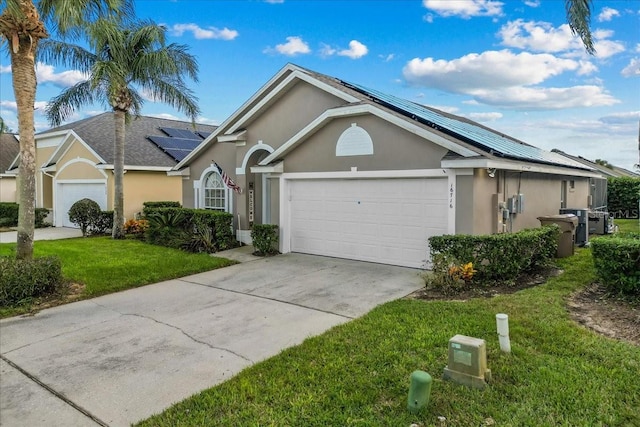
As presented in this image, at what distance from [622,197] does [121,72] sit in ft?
83.9

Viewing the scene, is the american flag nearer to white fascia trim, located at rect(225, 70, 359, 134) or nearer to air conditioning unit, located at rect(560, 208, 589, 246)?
white fascia trim, located at rect(225, 70, 359, 134)

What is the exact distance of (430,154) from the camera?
9.54m

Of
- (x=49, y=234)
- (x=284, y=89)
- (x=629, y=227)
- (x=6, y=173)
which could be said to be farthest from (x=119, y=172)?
(x=629, y=227)

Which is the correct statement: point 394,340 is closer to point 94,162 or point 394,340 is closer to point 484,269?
point 484,269

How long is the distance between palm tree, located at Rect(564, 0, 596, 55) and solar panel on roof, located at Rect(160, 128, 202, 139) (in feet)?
65.2

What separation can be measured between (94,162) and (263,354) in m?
17.7

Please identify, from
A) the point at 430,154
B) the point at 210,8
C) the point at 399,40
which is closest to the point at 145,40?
the point at 210,8

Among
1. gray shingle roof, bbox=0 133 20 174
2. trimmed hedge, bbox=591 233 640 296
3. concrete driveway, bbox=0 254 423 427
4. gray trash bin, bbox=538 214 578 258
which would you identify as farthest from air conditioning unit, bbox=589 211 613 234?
gray shingle roof, bbox=0 133 20 174

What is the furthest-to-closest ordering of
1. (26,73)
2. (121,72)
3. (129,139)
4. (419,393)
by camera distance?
(129,139)
(121,72)
(26,73)
(419,393)

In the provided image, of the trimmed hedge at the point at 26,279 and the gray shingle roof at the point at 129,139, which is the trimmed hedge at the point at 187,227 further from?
the gray shingle roof at the point at 129,139

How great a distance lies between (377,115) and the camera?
1015cm

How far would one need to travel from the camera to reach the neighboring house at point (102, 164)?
19469mm

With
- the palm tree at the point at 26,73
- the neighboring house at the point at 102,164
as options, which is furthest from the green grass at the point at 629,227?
the neighboring house at the point at 102,164

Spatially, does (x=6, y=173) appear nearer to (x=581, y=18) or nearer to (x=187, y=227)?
(x=187, y=227)
